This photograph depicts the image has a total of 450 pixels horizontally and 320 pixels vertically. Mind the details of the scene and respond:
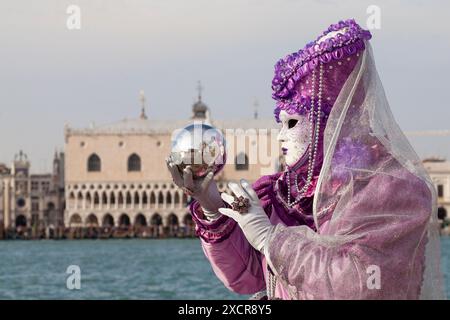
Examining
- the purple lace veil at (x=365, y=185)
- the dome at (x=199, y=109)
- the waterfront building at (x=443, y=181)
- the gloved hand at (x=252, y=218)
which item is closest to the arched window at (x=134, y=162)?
the dome at (x=199, y=109)

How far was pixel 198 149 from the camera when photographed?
7.73 ft

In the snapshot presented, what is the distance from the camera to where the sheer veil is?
238 centimetres

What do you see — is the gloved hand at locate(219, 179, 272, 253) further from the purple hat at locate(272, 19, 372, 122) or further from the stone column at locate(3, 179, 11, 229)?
the stone column at locate(3, 179, 11, 229)

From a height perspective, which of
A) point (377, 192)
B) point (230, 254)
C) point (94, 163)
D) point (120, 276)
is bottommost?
point (120, 276)

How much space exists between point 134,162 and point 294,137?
165ft

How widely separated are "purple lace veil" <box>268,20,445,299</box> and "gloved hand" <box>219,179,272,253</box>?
24 mm

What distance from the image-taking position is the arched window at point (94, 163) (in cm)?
5256

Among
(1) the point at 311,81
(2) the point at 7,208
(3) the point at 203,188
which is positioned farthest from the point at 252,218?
(2) the point at 7,208

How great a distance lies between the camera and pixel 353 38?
254 centimetres

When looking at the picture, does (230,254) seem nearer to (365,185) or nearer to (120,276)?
(365,185)

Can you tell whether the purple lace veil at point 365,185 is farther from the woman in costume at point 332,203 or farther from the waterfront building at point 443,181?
the waterfront building at point 443,181

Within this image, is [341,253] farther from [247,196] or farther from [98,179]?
[98,179]
